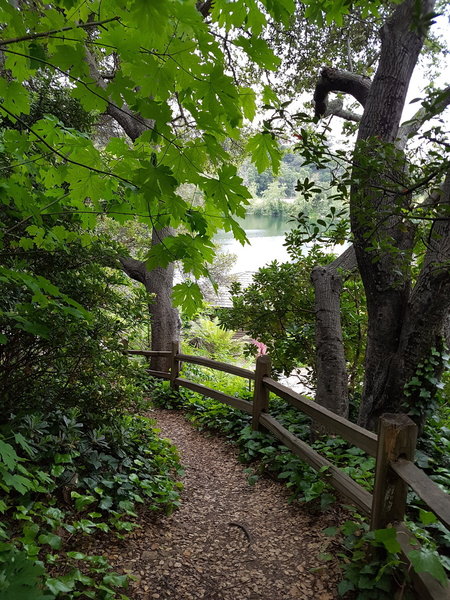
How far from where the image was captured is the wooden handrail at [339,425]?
8.52 feet

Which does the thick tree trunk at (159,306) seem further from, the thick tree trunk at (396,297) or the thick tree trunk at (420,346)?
the thick tree trunk at (420,346)

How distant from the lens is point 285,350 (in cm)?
585

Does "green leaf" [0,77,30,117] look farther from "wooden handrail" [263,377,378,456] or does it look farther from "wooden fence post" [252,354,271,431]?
"wooden fence post" [252,354,271,431]

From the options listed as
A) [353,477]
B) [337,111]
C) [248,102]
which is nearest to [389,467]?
[353,477]

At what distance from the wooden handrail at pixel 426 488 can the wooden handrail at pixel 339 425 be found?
Result: 0.35 metres

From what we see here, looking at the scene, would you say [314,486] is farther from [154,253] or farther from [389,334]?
[154,253]

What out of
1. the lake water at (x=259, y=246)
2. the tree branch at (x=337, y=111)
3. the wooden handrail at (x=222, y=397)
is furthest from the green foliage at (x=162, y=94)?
the lake water at (x=259, y=246)

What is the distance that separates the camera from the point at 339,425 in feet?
9.89

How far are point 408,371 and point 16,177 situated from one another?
3651 millimetres

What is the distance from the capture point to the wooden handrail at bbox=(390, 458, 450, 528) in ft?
5.38

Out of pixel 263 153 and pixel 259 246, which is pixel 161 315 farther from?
pixel 259 246

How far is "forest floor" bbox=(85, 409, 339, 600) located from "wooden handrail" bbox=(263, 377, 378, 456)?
2.40 feet

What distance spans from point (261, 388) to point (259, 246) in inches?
1656

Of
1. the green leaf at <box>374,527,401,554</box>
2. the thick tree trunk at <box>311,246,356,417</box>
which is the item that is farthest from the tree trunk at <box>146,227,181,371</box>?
the green leaf at <box>374,527,401,554</box>
